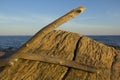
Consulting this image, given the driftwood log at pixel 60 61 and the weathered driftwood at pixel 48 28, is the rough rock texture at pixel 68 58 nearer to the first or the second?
the driftwood log at pixel 60 61

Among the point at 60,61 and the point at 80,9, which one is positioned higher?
the point at 80,9

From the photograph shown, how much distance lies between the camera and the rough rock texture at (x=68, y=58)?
7117mm

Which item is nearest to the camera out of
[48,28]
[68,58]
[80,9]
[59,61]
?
[80,9]

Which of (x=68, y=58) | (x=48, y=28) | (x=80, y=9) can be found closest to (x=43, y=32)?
(x=48, y=28)

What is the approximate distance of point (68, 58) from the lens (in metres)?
7.42

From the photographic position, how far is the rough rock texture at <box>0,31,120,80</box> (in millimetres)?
7117

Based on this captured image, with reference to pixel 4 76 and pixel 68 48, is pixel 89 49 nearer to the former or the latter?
pixel 68 48

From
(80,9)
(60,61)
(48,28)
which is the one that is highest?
(80,9)

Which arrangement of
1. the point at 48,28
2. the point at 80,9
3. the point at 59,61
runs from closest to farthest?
the point at 80,9 < the point at 48,28 < the point at 59,61

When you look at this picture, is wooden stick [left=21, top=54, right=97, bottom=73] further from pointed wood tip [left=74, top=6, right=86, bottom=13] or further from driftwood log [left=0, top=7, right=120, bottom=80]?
pointed wood tip [left=74, top=6, right=86, bottom=13]

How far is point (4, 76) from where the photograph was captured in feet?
23.9

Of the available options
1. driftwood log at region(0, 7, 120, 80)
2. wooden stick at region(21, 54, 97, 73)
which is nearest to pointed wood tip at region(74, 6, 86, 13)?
driftwood log at region(0, 7, 120, 80)

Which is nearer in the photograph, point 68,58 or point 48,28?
point 48,28

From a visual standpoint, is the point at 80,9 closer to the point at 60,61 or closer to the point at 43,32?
the point at 43,32
